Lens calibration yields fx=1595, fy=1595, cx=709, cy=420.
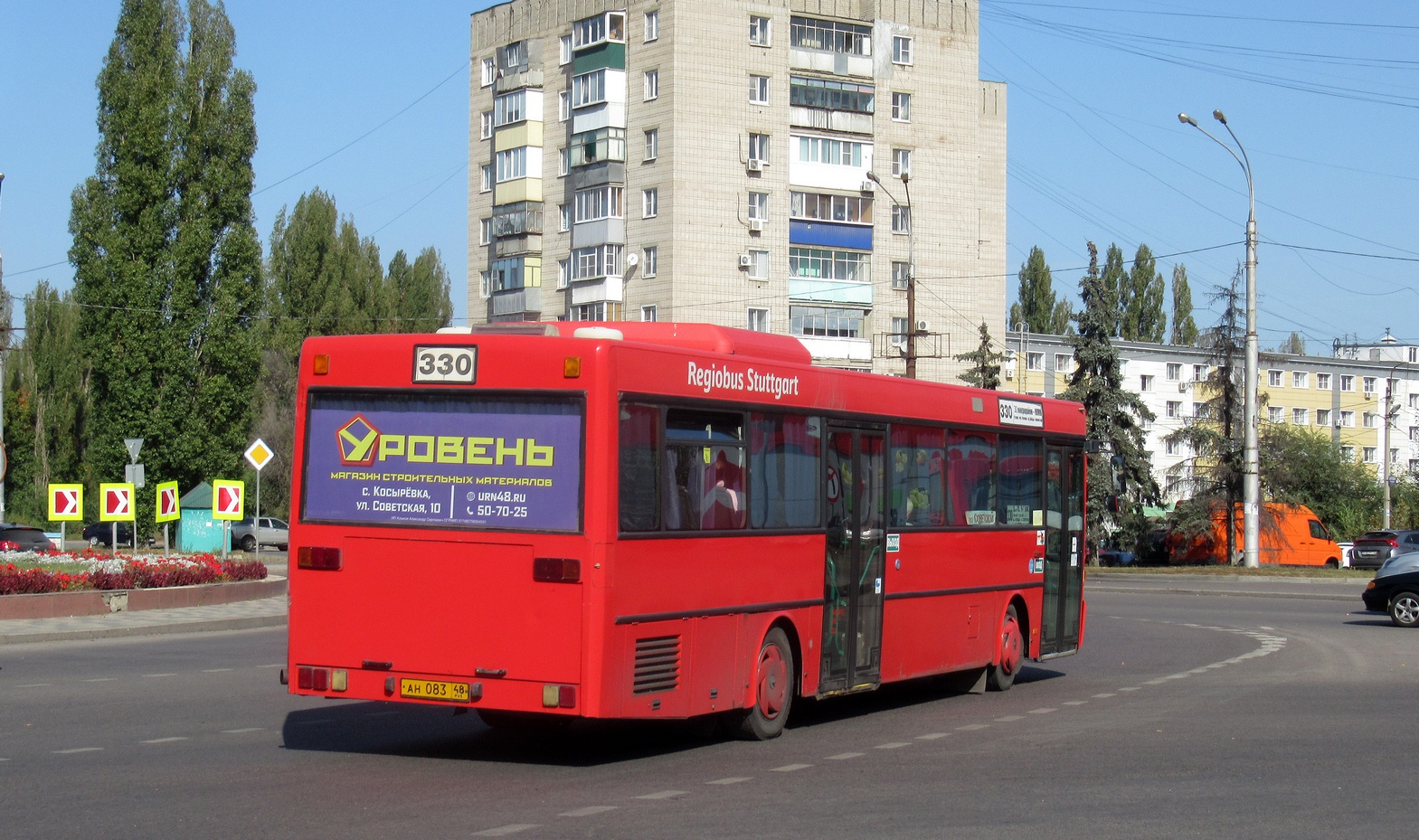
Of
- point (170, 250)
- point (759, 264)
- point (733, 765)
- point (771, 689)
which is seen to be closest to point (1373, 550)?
point (759, 264)

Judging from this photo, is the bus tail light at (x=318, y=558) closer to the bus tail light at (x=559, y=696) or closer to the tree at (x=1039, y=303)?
the bus tail light at (x=559, y=696)

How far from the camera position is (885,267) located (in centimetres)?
6925

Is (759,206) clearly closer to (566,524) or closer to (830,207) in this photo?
(830,207)

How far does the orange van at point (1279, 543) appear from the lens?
2397 inches

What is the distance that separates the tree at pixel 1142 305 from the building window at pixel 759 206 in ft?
135

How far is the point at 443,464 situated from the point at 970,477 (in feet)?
21.4

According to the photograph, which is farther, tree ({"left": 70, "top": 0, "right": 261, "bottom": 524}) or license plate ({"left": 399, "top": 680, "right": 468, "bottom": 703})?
tree ({"left": 70, "top": 0, "right": 261, "bottom": 524})

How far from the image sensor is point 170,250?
52.8 meters

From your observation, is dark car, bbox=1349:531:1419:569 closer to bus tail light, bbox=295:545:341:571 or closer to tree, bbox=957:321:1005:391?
tree, bbox=957:321:1005:391

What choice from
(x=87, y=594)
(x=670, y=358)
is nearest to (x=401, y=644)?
(x=670, y=358)

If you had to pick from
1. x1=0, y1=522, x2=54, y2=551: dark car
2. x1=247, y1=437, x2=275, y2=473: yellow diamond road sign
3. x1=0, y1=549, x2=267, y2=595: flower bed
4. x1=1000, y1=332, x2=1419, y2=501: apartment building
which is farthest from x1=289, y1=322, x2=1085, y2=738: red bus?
x1=1000, y1=332, x2=1419, y2=501: apartment building

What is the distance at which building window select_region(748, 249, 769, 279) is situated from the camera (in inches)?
2621

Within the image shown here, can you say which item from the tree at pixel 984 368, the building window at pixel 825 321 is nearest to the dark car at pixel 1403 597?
the tree at pixel 984 368

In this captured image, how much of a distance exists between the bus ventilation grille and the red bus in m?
0.01
